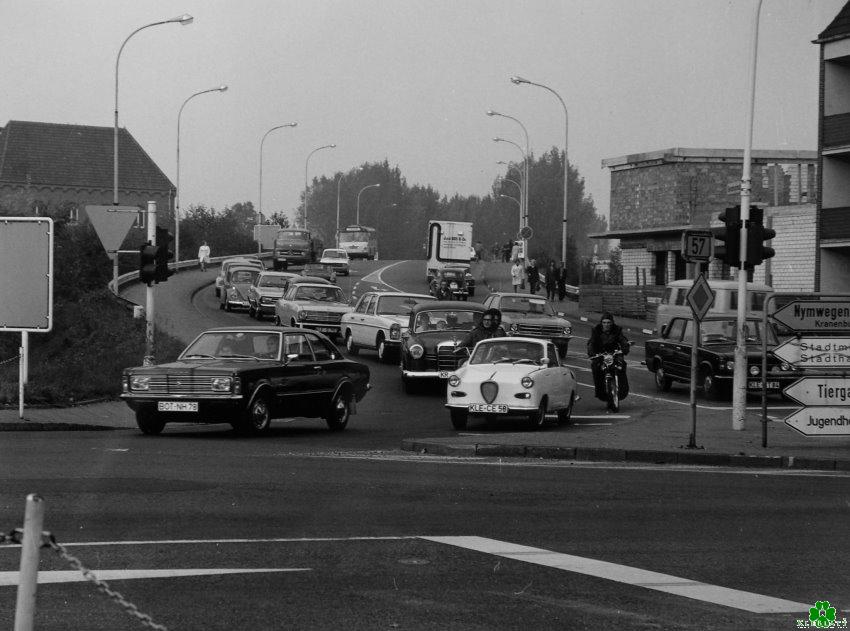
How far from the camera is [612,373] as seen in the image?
78.9 ft

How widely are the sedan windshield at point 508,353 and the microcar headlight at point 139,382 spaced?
568cm

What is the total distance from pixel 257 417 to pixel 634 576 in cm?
1147

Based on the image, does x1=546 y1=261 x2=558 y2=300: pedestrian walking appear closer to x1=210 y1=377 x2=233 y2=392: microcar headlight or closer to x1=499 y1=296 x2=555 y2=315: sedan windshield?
x1=499 y1=296 x2=555 y2=315: sedan windshield

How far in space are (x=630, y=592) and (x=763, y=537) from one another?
2544mm

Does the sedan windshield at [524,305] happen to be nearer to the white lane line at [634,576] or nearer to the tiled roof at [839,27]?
the tiled roof at [839,27]

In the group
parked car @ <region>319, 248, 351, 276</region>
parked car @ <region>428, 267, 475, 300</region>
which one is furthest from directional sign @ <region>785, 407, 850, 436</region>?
parked car @ <region>319, 248, 351, 276</region>

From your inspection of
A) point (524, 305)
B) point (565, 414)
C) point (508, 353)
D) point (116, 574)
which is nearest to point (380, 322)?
point (524, 305)

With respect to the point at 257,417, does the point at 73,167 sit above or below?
above

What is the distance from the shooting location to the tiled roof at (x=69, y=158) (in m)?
95.4

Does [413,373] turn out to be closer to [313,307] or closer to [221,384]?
[221,384]

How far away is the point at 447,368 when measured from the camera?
26.1m

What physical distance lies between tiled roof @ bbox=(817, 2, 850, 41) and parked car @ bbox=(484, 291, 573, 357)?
1650cm

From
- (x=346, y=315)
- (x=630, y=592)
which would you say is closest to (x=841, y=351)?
(x=630, y=592)

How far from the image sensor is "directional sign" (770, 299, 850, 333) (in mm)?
16922
